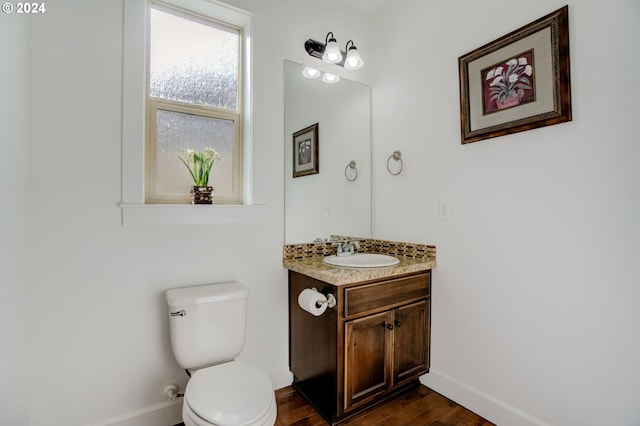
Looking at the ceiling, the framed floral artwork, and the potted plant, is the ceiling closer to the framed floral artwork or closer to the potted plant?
the framed floral artwork

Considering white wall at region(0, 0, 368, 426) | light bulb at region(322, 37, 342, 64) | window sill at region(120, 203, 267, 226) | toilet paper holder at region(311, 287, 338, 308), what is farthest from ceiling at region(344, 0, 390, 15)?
toilet paper holder at region(311, 287, 338, 308)

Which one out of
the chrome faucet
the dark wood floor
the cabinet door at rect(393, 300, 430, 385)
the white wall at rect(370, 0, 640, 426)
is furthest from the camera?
the chrome faucet

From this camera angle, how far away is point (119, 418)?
1.53 metres

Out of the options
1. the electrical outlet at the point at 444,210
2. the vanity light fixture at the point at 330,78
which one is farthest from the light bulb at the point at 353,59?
the electrical outlet at the point at 444,210

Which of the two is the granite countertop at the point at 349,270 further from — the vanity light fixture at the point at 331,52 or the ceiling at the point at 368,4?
the ceiling at the point at 368,4

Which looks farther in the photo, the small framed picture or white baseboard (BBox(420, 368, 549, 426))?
the small framed picture

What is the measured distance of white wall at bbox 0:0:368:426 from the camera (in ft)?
4.27

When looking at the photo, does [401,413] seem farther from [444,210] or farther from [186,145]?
[186,145]

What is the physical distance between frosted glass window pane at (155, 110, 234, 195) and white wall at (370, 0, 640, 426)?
1200 millimetres

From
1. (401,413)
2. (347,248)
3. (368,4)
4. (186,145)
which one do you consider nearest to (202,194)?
(186,145)

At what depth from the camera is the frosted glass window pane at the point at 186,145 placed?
1.74 meters

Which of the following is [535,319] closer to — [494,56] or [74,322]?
[494,56]

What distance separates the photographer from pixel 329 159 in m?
2.33

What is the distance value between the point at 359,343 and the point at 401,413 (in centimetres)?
52
